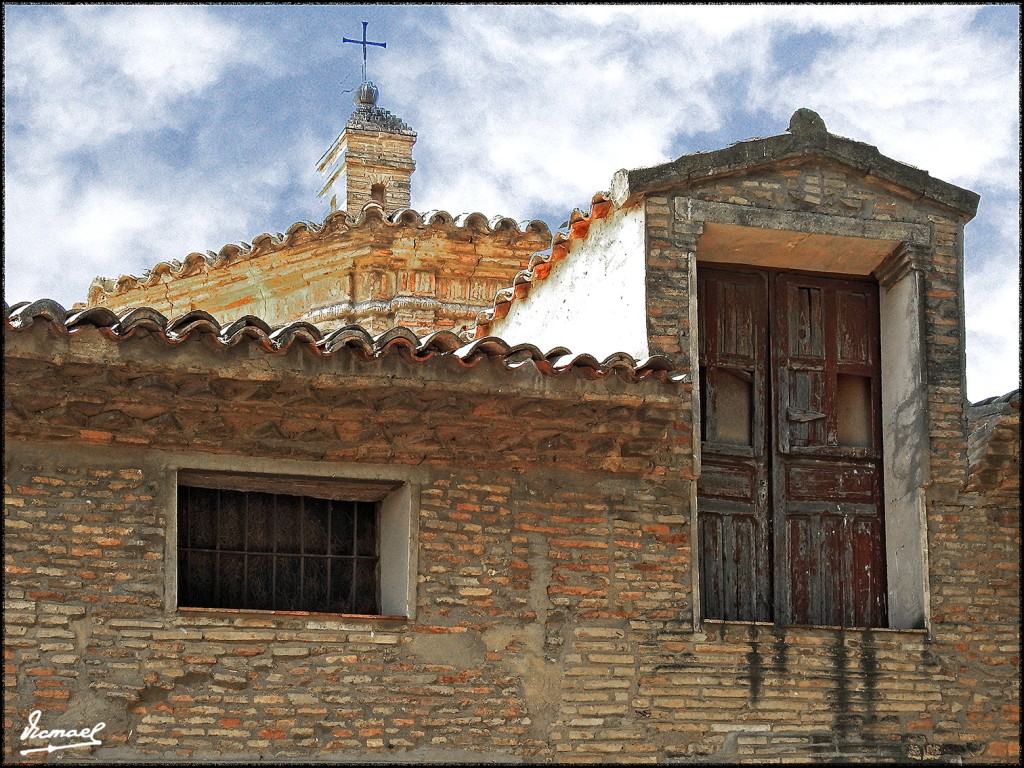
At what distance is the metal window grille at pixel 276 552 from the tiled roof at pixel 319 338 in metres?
1.09

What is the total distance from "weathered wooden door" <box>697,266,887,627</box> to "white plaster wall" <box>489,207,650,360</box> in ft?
1.68

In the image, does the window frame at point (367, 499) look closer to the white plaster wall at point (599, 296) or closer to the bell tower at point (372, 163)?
the white plaster wall at point (599, 296)

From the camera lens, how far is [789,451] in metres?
9.96

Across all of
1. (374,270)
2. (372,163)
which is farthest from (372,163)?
(374,270)

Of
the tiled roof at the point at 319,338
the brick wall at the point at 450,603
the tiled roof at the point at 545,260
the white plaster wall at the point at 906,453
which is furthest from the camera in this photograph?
the tiled roof at the point at 545,260

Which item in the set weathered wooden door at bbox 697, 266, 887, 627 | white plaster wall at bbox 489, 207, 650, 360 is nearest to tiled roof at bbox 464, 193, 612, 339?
white plaster wall at bbox 489, 207, 650, 360

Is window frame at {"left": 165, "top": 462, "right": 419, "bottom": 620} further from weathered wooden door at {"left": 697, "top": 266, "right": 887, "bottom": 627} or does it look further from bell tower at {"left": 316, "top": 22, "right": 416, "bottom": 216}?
bell tower at {"left": 316, "top": 22, "right": 416, "bottom": 216}

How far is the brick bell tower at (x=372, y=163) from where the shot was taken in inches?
710

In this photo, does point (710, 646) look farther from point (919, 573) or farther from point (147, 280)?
point (147, 280)

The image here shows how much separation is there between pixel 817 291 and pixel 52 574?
16.0 feet

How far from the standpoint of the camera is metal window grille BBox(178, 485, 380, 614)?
29.2 ft

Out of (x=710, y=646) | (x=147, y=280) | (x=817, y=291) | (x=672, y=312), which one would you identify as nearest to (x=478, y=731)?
(x=710, y=646)
